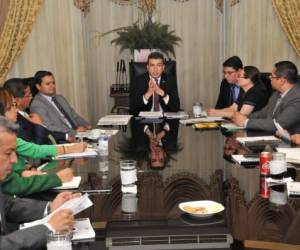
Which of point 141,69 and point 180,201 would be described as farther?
point 141,69

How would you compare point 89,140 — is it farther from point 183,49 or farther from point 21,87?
point 183,49

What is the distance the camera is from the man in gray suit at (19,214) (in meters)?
1.43

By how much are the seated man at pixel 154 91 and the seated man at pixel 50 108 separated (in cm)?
72

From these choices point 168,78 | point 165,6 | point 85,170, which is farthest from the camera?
point 165,6

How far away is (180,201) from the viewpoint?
185 cm

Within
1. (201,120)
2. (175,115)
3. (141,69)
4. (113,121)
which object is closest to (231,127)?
(201,120)

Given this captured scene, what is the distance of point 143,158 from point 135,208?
860mm

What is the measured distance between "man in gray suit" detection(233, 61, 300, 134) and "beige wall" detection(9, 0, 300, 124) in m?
2.51

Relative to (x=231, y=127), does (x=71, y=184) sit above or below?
below

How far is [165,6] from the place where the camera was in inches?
237

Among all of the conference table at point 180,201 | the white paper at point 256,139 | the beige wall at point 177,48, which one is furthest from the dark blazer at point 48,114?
the beige wall at point 177,48

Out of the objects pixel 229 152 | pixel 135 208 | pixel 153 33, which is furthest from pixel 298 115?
pixel 153 33

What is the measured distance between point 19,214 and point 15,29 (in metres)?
4.47

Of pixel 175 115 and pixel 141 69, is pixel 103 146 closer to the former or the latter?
pixel 175 115
